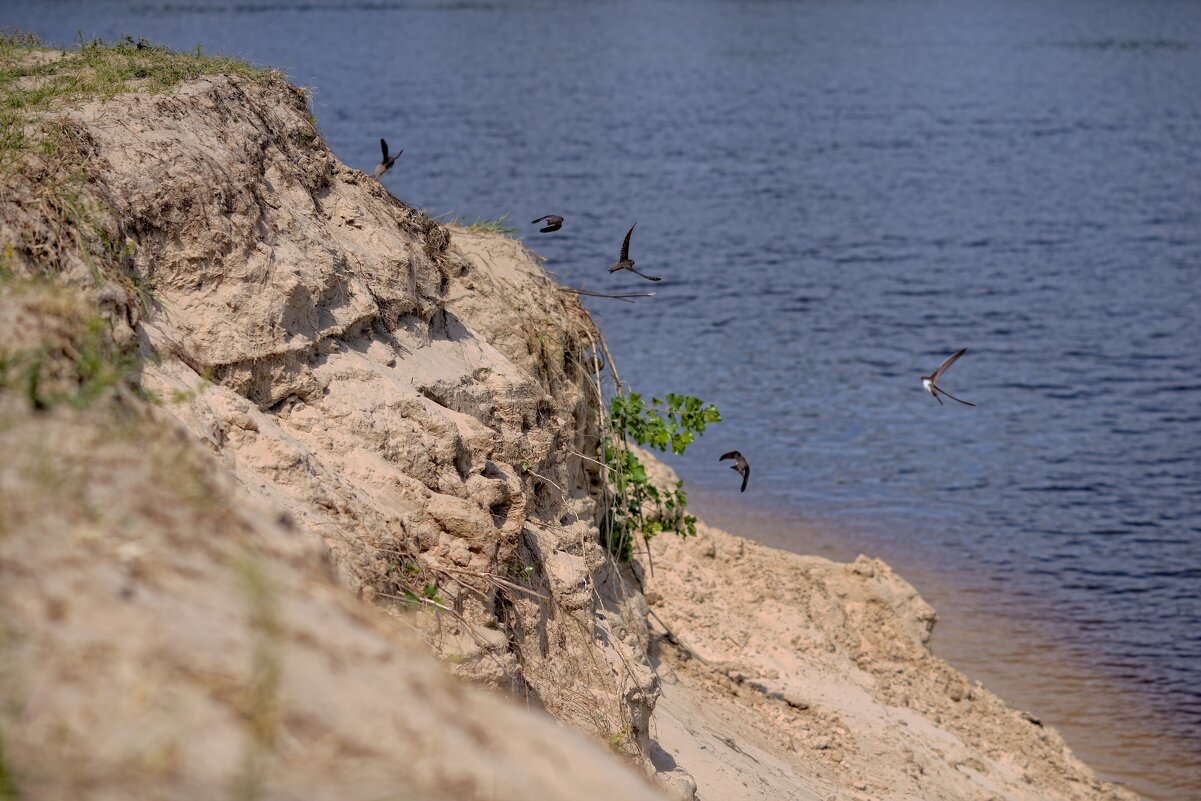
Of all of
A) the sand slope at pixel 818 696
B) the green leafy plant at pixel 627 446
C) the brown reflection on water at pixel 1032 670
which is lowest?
the brown reflection on water at pixel 1032 670

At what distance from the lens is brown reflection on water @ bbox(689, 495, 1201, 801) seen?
10.6 metres

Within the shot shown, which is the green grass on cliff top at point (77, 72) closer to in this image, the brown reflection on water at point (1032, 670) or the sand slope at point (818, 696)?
the sand slope at point (818, 696)

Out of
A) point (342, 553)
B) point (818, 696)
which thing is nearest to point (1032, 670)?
point (818, 696)

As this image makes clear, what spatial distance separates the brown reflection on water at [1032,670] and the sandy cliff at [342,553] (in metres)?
0.85

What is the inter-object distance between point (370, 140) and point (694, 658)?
82.8 ft

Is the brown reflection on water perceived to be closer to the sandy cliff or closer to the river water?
the river water

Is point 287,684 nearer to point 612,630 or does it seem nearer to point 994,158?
point 612,630

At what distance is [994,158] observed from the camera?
33.1 meters

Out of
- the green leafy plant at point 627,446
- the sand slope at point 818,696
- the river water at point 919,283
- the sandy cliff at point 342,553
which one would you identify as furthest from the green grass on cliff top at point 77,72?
the sand slope at point 818,696

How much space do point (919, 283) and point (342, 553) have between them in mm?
19476

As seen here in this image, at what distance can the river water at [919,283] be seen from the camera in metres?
13.1

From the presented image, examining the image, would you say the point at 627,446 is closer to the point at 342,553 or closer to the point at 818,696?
the point at 818,696

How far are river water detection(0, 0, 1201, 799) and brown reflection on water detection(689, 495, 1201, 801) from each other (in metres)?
0.03

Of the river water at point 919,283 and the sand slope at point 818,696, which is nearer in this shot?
the sand slope at point 818,696
